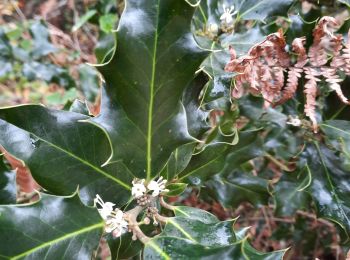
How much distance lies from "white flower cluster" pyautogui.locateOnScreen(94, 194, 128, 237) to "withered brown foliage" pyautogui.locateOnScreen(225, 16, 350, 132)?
31 centimetres

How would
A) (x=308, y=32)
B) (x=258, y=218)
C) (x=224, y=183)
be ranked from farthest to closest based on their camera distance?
(x=258, y=218)
(x=224, y=183)
(x=308, y=32)

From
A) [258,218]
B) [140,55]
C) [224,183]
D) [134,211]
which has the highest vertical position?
[140,55]

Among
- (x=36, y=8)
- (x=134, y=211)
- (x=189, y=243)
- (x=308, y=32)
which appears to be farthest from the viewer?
(x=36, y=8)

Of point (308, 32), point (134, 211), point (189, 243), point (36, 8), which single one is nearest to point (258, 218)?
point (308, 32)

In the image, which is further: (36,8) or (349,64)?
(36,8)

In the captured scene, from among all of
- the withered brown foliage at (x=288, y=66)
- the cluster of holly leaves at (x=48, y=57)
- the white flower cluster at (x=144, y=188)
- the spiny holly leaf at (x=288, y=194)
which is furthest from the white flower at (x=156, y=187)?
the cluster of holly leaves at (x=48, y=57)

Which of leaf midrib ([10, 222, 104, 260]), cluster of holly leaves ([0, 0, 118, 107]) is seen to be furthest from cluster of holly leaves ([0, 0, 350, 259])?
cluster of holly leaves ([0, 0, 118, 107])

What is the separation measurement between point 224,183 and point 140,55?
0.57 metres

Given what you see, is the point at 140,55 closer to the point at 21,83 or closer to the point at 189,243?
the point at 189,243

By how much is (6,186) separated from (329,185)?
2.22ft

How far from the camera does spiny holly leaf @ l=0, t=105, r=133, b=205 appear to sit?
28.0 inches

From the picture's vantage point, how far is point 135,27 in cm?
65

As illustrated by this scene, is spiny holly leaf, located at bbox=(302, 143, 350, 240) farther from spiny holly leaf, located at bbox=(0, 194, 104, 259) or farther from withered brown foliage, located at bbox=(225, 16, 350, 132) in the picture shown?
spiny holly leaf, located at bbox=(0, 194, 104, 259)

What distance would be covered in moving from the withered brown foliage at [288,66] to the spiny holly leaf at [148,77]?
6.5 inches
